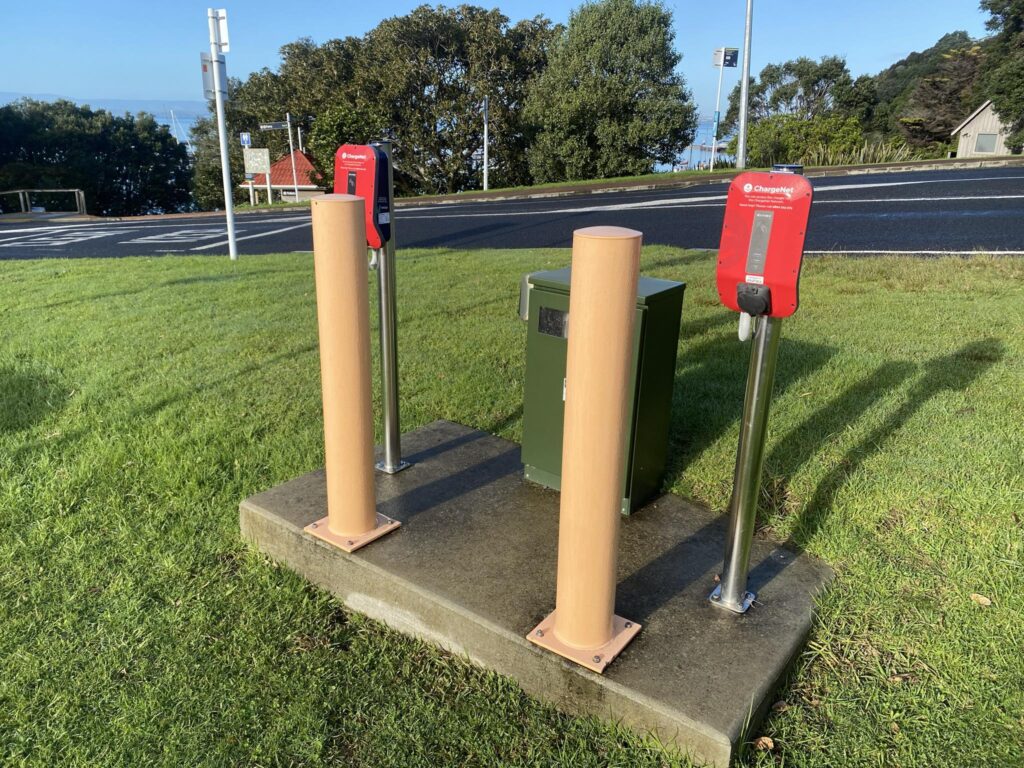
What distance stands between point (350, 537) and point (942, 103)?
58.7 meters

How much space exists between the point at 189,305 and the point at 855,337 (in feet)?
19.4

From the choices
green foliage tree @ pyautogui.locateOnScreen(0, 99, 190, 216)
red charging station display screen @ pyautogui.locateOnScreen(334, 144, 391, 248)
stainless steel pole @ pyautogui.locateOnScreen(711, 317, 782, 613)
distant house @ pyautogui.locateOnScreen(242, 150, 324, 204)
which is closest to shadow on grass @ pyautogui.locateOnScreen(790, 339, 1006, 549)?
stainless steel pole @ pyautogui.locateOnScreen(711, 317, 782, 613)

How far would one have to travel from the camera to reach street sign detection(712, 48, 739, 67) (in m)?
30.1

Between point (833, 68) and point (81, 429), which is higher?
point (833, 68)

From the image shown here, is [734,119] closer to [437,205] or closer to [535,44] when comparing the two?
[535,44]

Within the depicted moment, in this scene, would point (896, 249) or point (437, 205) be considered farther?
point (437, 205)

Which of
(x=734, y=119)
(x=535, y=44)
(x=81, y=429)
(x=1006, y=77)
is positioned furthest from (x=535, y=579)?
(x=734, y=119)

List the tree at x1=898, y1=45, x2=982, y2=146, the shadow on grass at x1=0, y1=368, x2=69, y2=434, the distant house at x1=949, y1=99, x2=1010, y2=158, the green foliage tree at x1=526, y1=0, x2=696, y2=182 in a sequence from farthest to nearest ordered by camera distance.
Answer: the tree at x1=898, y1=45, x2=982, y2=146 → the distant house at x1=949, y1=99, x2=1010, y2=158 → the green foliage tree at x1=526, y1=0, x2=696, y2=182 → the shadow on grass at x1=0, y1=368, x2=69, y2=434

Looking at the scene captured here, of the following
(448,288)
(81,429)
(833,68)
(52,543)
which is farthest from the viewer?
(833,68)

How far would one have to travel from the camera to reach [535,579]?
2535 millimetres

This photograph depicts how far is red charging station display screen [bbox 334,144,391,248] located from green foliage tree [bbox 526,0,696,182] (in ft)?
105

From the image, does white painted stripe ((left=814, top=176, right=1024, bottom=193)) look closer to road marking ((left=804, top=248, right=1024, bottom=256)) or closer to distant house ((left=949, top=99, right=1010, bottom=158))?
road marking ((left=804, top=248, right=1024, bottom=256))

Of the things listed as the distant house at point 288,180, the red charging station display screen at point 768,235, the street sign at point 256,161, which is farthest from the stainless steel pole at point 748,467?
the distant house at point 288,180

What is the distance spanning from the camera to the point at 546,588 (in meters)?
2.49
